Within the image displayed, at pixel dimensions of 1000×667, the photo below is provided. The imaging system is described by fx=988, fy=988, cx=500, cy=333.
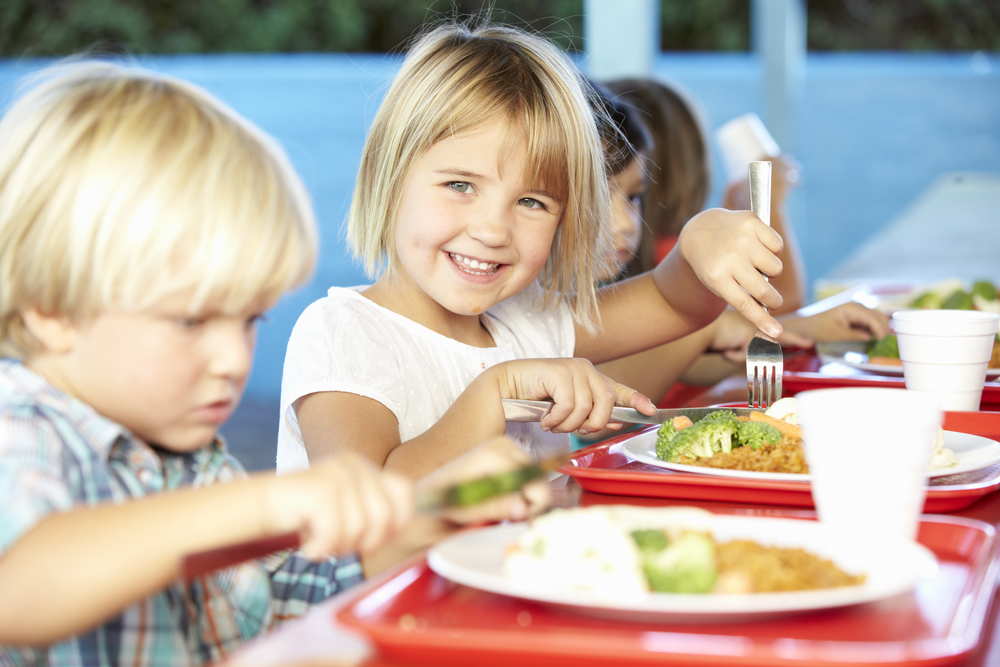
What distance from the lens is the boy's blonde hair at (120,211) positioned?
73 cm

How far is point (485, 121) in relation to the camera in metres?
1.41

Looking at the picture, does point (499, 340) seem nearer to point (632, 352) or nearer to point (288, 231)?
point (632, 352)

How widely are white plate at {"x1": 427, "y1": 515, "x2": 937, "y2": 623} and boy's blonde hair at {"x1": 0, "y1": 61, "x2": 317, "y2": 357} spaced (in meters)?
0.27

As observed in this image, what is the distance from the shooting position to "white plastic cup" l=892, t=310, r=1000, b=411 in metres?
1.22

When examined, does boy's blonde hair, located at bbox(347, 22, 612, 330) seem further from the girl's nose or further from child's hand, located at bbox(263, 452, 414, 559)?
child's hand, located at bbox(263, 452, 414, 559)

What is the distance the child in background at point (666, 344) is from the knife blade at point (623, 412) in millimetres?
614

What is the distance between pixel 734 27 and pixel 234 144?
32.5 feet

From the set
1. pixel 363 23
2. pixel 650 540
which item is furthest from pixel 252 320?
pixel 363 23

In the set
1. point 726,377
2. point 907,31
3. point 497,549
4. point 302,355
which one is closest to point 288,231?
point 497,549

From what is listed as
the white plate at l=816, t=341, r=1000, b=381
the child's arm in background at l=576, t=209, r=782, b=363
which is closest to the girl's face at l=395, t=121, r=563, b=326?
the child's arm in background at l=576, t=209, r=782, b=363

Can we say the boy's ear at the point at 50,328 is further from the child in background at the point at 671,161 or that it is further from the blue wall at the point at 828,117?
the blue wall at the point at 828,117

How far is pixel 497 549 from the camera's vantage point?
71cm

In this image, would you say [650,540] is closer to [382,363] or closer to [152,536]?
→ [152,536]

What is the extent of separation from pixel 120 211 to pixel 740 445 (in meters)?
0.65
